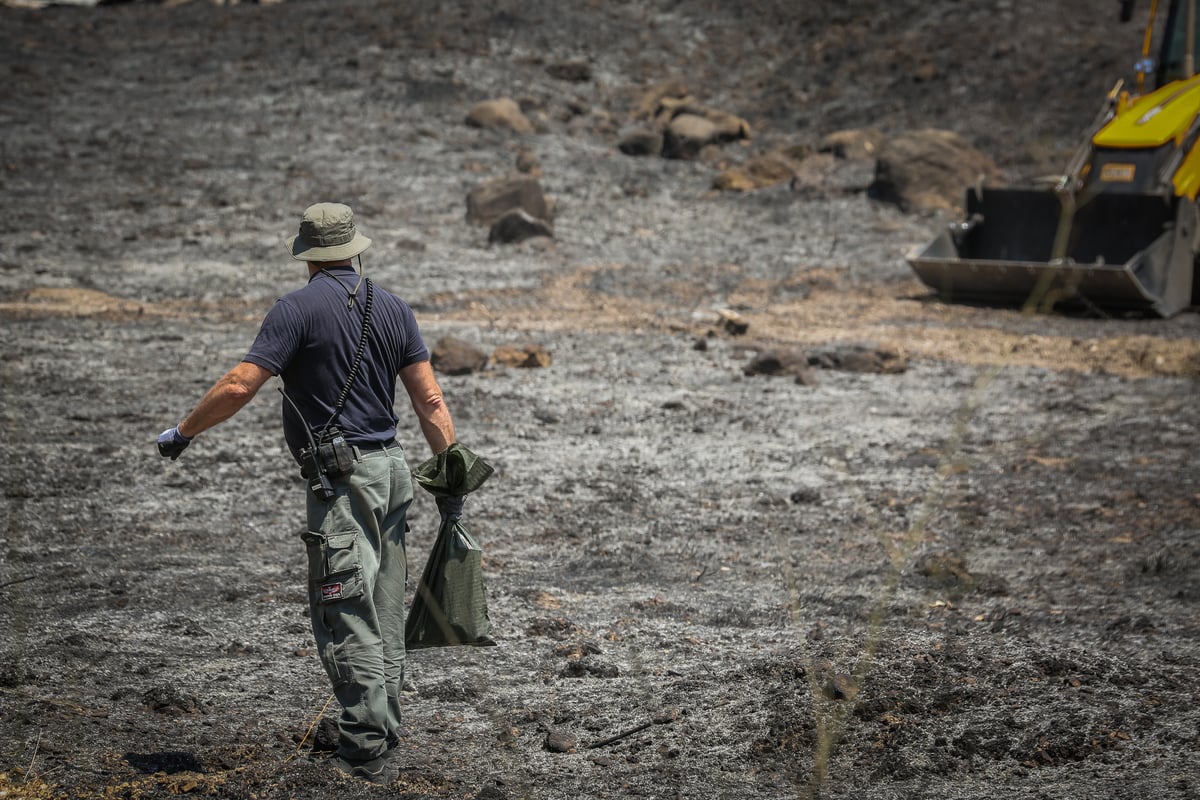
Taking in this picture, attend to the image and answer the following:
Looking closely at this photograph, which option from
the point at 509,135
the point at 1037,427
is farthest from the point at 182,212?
the point at 1037,427

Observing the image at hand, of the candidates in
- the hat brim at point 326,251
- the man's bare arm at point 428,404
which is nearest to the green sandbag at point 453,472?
the man's bare arm at point 428,404

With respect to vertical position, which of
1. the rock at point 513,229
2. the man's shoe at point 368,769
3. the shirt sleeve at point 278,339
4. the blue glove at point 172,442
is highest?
the shirt sleeve at point 278,339

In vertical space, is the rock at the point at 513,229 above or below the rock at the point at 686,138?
below

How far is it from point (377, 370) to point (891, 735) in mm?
2375

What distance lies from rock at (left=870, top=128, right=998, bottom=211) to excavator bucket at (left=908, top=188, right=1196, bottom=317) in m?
4.41

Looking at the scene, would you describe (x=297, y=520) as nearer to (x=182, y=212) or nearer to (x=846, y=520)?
(x=846, y=520)

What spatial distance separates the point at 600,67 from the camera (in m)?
27.0

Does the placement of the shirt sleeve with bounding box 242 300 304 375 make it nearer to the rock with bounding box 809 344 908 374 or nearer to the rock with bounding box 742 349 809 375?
the rock with bounding box 742 349 809 375

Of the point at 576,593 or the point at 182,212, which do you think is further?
the point at 182,212

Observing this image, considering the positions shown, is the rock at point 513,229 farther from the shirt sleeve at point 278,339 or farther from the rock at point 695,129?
the shirt sleeve at point 278,339

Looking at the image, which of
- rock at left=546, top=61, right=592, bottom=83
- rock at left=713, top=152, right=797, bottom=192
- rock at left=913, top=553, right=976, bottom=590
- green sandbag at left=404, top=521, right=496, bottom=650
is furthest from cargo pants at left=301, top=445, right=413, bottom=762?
rock at left=546, top=61, right=592, bottom=83

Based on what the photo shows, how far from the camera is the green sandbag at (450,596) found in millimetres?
4262

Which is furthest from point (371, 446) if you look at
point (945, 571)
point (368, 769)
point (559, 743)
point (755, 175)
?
point (755, 175)

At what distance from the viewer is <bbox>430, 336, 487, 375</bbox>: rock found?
10.7m
